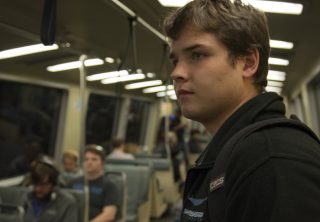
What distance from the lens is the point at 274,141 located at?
0.76m

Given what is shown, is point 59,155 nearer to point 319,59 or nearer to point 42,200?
point 42,200

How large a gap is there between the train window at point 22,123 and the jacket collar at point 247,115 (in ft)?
14.5

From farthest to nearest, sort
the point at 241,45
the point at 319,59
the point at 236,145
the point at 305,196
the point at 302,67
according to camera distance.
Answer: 1. the point at 302,67
2. the point at 319,59
3. the point at 241,45
4. the point at 236,145
5. the point at 305,196

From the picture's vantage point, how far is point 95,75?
5.14 meters

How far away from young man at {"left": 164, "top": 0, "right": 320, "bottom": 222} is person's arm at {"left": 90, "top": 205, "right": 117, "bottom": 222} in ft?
10.4

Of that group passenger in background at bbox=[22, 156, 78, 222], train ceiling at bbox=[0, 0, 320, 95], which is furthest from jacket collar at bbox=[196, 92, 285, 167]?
passenger in background at bbox=[22, 156, 78, 222]

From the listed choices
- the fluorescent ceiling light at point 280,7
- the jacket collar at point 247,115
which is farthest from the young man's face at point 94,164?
the jacket collar at point 247,115

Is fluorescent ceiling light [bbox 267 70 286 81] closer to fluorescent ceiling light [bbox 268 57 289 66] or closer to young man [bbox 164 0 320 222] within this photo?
fluorescent ceiling light [bbox 268 57 289 66]

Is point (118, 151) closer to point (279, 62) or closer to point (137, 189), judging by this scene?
point (137, 189)

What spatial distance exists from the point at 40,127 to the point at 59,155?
A: 778mm

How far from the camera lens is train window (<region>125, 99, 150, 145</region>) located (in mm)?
9727

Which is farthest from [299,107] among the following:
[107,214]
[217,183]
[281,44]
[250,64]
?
[217,183]

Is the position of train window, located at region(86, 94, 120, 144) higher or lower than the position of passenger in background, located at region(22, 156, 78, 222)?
higher

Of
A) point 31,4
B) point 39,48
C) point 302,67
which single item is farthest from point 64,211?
point 302,67
